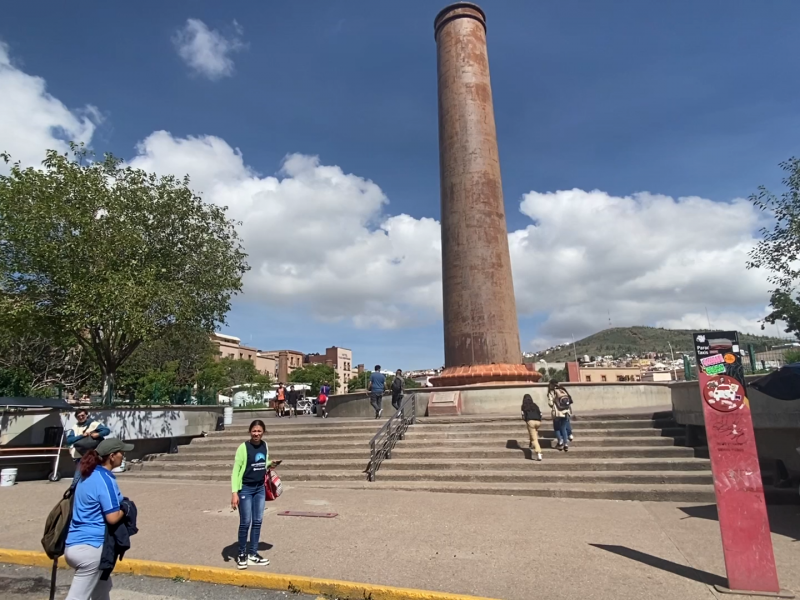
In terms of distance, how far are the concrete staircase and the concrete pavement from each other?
0.62 m

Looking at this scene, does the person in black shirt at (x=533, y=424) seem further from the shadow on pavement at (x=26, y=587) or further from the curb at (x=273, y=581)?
the shadow on pavement at (x=26, y=587)

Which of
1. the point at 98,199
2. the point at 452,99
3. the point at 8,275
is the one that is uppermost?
the point at 452,99

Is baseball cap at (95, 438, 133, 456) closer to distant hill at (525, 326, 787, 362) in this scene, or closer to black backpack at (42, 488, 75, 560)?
black backpack at (42, 488, 75, 560)

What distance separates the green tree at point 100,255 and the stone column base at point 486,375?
8208 millimetres

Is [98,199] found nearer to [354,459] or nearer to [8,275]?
[8,275]

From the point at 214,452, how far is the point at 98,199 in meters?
8.05

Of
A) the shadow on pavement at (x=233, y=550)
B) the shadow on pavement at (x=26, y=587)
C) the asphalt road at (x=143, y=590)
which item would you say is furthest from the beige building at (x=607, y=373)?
the shadow on pavement at (x=26, y=587)

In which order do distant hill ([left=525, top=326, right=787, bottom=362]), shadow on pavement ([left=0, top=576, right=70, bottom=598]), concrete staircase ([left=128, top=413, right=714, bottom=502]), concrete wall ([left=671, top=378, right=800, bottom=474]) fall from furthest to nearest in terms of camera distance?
distant hill ([left=525, top=326, right=787, bottom=362]), concrete staircase ([left=128, top=413, right=714, bottom=502]), concrete wall ([left=671, top=378, right=800, bottom=474]), shadow on pavement ([left=0, top=576, right=70, bottom=598])

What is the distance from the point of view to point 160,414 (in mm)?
14539

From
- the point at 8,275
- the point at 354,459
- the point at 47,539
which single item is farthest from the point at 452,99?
the point at 47,539

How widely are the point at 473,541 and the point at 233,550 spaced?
2.79 meters

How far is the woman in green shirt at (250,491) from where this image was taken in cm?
549

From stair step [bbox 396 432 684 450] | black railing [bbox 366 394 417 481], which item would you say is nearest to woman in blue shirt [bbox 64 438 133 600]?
black railing [bbox 366 394 417 481]

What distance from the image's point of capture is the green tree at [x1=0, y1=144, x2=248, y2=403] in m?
13.9
